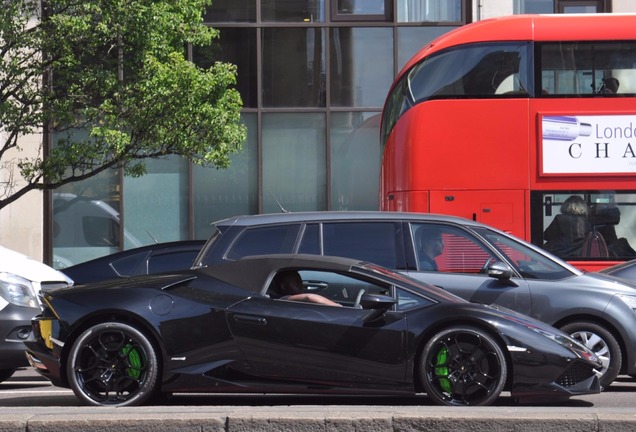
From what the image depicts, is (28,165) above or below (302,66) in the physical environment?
below

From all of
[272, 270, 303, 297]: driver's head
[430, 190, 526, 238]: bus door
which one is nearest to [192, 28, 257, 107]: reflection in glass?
[430, 190, 526, 238]: bus door

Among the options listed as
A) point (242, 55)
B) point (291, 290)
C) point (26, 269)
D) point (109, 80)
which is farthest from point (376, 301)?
point (242, 55)

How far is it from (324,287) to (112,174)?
13.9 meters

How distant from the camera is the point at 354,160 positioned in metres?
22.1

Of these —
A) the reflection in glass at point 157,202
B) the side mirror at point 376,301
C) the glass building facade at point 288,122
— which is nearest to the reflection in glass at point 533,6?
the glass building facade at point 288,122

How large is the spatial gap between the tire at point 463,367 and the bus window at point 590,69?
705 cm

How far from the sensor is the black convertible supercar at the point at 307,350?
824 cm

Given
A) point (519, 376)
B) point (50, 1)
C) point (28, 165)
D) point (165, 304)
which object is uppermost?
point (50, 1)

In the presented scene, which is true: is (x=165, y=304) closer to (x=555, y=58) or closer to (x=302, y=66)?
(x=555, y=58)

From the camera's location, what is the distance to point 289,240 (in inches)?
396

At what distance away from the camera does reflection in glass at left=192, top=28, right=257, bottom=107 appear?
22.0 metres

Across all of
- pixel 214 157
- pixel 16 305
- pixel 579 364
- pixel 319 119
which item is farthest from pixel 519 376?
pixel 319 119

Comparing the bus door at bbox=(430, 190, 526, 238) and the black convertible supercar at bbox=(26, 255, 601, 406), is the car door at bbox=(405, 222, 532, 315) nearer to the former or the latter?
the black convertible supercar at bbox=(26, 255, 601, 406)

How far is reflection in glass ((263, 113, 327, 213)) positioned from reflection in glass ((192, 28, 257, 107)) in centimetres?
57
